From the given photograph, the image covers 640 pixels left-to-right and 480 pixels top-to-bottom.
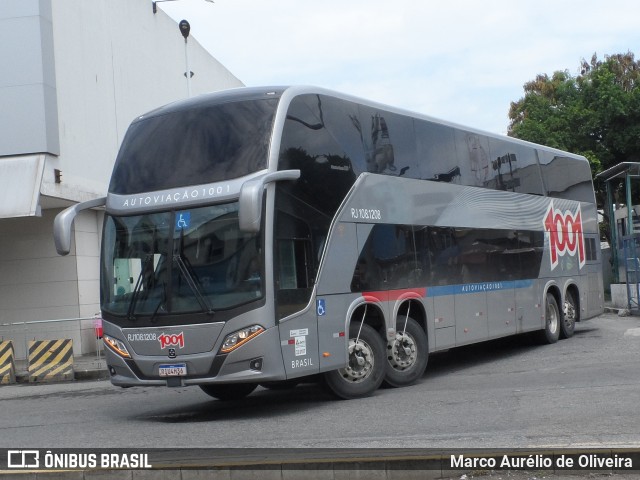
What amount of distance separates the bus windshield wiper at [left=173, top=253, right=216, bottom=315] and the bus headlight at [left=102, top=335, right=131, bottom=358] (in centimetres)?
127

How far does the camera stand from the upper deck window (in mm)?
11312

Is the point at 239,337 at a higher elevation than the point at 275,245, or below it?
below

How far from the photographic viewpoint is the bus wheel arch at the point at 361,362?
12.4 m

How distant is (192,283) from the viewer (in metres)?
11.1

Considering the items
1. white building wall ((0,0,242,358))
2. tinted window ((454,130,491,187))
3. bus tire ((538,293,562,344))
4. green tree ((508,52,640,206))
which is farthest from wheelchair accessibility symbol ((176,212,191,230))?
green tree ((508,52,640,206))

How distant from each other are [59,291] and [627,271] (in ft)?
52.9

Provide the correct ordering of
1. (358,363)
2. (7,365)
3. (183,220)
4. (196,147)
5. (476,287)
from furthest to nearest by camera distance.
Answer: (7,365) → (476,287) → (358,363) → (196,147) → (183,220)

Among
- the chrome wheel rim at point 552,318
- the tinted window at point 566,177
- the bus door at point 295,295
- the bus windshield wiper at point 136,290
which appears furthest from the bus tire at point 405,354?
the tinted window at point 566,177

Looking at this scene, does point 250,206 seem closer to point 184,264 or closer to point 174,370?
point 184,264

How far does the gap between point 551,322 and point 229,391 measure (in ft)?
29.1

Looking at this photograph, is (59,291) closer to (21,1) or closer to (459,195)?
(21,1)

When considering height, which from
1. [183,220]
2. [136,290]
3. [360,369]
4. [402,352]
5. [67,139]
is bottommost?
[360,369]

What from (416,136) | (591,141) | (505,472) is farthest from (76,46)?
(591,141)

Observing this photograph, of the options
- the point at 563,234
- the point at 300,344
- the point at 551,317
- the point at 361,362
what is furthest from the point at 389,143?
the point at 563,234
